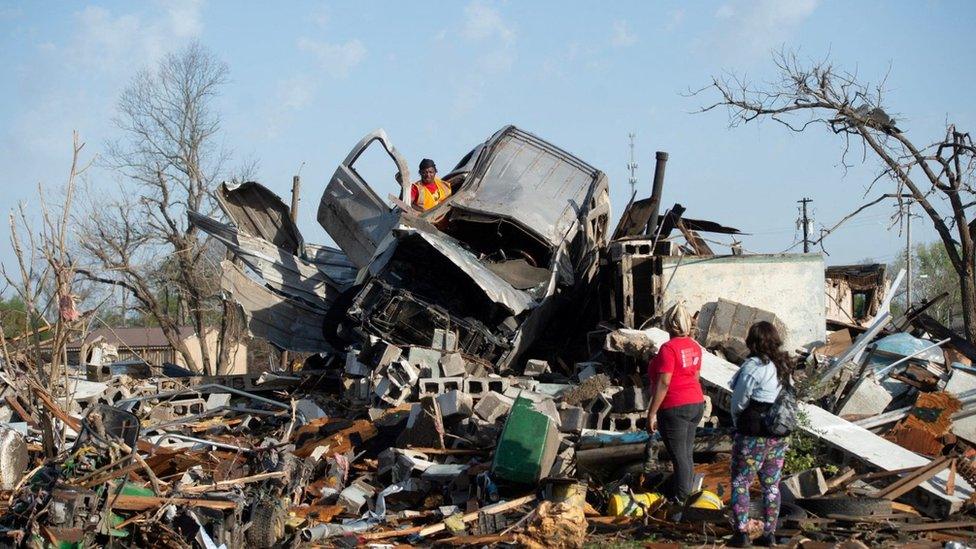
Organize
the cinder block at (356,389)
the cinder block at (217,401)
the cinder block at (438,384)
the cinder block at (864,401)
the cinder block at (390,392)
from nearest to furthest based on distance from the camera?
the cinder block at (864,401), the cinder block at (438,384), the cinder block at (390,392), the cinder block at (356,389), the cinder block at (217,401)

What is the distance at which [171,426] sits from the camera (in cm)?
1005

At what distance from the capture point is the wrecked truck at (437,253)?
1028cm

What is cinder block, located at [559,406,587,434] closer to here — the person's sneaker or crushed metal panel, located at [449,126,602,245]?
the person's sneaker

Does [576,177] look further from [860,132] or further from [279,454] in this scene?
[279,454]

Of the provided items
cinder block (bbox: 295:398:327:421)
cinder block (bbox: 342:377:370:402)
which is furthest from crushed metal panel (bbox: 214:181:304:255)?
cinder block (bbox: 295:398:327:421)

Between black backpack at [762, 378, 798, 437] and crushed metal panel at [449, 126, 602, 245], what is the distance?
6.04 metres

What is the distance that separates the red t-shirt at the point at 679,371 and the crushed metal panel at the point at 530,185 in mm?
4899

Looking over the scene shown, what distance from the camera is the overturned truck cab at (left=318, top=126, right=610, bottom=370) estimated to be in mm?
10234

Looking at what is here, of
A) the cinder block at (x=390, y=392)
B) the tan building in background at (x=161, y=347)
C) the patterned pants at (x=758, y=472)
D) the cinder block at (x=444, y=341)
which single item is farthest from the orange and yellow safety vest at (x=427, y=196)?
the tan building in background at (x=161, y=347)

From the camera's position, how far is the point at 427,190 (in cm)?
1155

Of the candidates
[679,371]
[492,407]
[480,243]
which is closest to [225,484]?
[492,407]

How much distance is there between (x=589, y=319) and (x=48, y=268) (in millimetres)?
7340

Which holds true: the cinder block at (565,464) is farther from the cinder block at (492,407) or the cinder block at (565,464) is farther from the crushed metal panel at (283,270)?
the crushed metal panel at (283,270)

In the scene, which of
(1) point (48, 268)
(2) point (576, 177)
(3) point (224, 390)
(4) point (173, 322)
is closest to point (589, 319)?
(2) point (576, 177)
